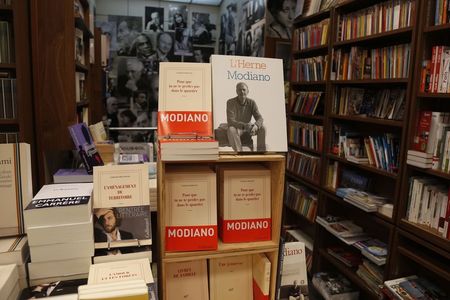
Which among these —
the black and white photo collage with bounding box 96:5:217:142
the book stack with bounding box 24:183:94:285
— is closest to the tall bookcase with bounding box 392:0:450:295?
the book stack with bounding box 24:183:94:285

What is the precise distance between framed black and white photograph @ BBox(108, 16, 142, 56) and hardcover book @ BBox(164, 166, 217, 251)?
452 cm

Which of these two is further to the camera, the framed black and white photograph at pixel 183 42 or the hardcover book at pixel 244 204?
the framed black and white photograph at pixel 183 42

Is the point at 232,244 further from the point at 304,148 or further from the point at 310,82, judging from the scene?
the point at 310,82

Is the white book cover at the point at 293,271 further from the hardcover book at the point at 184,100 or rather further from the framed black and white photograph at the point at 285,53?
the framed black and white photograph at the point at 285,53

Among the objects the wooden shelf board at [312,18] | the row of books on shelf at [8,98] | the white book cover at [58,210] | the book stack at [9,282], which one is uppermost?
the wooden shelf board at [312,18]

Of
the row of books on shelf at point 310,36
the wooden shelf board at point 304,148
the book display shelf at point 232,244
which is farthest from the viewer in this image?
the wooden shelf board at point 304,148

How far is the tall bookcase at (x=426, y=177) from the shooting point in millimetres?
1832

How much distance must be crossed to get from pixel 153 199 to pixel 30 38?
1371 mm

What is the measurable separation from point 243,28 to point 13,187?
375 cm

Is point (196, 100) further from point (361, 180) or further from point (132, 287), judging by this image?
point (361, 180)

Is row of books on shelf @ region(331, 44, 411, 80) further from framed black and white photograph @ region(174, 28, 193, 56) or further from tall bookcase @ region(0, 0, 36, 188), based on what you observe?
framed black and white photograph @ region(174, 28, 193, 56)

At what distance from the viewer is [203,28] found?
5711 millimetres

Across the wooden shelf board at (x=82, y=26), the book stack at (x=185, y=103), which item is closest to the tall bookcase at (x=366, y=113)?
the book stack at (x=185, y=103)

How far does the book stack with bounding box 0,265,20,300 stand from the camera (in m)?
1.08
